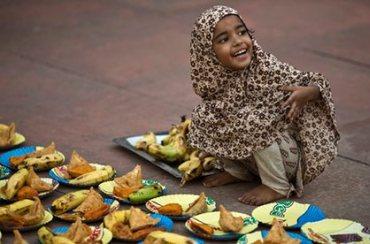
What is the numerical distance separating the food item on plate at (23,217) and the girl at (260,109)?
1.08m

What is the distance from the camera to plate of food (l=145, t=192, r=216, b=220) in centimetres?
477

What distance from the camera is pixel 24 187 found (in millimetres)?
5020

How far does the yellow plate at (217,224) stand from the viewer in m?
4.50

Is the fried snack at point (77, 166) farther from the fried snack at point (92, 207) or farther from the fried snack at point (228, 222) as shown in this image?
the fried snack at point (228, 222)

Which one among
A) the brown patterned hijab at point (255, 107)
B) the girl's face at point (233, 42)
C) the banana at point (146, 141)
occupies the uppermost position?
the girl's face at point (233, 42)

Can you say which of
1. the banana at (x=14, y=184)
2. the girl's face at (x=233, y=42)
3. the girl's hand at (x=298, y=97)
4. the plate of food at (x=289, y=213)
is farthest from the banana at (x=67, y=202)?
the girl's hand at (x=298, y=97)

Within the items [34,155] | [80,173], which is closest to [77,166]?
[80,173]

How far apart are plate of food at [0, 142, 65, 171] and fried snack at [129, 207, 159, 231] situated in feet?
3.70

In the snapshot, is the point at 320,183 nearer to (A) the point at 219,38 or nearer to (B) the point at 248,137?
(B) the point at 248,137

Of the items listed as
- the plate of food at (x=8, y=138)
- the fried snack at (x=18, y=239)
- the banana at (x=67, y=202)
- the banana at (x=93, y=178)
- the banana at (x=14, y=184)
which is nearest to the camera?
the fried snack at (x=18, y=239)

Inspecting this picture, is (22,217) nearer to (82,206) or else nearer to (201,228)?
(82,206)

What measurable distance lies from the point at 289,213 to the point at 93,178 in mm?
1188

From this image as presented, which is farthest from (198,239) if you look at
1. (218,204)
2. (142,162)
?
(142,162)

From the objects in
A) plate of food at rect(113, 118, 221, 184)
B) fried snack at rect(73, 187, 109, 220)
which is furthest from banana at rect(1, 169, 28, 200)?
plate of food at rect(113, 118, 221, 184)
